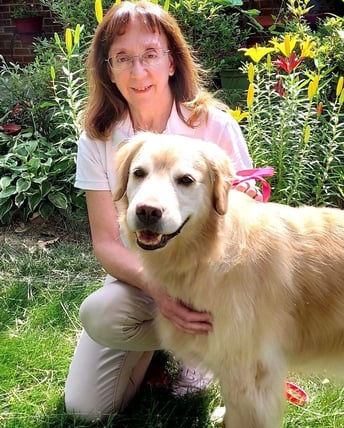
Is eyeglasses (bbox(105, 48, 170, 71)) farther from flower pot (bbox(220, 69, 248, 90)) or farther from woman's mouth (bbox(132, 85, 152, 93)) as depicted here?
flower pot (bbox(220, 69, 248, 90))

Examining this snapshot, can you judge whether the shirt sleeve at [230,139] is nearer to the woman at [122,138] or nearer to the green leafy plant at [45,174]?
the woman at [122,138]

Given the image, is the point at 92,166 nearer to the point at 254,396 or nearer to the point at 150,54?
the point at 150,54

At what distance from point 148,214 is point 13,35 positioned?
7356mm

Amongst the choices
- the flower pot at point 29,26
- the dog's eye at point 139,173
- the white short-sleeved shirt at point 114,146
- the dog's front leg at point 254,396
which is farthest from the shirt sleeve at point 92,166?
the flower pot at point 29,26

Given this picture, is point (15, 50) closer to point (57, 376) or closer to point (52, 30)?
point (52, 30)

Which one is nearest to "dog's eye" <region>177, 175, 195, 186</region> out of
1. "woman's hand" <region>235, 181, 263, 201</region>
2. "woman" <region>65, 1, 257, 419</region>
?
"woman's hand" <region>235, 181, 263, 201</region>

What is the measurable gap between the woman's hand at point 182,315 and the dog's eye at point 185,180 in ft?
1.50

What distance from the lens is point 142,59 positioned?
90.7 inches

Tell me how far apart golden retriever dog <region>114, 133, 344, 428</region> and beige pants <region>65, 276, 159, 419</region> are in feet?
0.90

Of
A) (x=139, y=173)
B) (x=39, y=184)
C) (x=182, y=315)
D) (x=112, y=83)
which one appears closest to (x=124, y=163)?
(x=139, y=173)

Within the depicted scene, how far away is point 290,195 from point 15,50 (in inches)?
238

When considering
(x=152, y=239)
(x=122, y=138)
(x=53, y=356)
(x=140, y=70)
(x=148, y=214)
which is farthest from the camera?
(x=53, y=356)

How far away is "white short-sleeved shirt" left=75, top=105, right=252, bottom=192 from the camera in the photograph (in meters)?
2.33

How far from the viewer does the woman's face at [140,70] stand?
2289 mm
